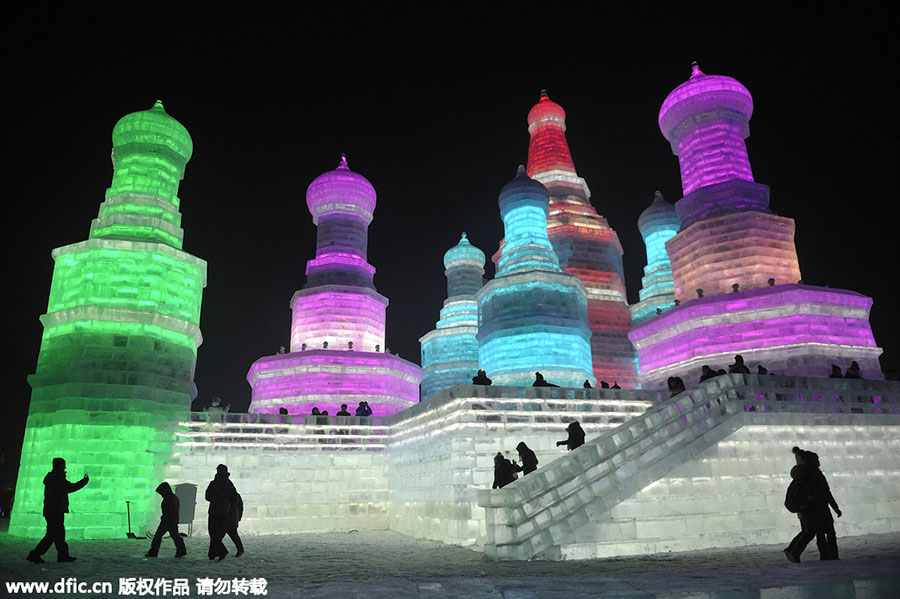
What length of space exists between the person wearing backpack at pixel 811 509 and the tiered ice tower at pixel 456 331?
3760cm

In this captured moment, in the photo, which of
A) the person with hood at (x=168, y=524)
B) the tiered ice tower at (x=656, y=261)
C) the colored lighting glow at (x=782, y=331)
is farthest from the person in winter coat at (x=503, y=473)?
the tiered ice tower at (x=656, y=261)

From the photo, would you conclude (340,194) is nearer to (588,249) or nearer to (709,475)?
(588,249)

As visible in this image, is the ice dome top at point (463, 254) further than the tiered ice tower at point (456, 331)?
Yes

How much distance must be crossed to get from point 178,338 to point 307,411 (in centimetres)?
1090

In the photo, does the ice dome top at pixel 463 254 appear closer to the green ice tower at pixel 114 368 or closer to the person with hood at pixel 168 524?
the green ice tower at pixel 114 368

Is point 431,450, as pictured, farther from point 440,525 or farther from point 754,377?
point 754,377

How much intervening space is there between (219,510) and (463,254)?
4232 centimetres

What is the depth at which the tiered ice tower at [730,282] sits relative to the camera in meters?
25.7

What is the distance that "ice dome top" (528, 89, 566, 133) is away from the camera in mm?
51031

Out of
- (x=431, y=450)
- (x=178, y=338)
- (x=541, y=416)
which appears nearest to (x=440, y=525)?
(x=431, y=450)

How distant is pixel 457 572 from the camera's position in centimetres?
945

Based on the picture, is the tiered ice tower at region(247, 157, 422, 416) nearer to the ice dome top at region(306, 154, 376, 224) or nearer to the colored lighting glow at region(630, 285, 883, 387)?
the ice dome top at region(306, 154, 376, 224)

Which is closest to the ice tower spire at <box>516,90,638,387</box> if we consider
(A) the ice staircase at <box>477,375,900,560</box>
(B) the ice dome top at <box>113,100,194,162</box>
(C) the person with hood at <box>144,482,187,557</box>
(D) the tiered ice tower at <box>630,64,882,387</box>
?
(D) the tiered ice tower at <box>630,64,882,387</box>

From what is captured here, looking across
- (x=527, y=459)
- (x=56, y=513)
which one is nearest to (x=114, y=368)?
(x=56, y=513)
